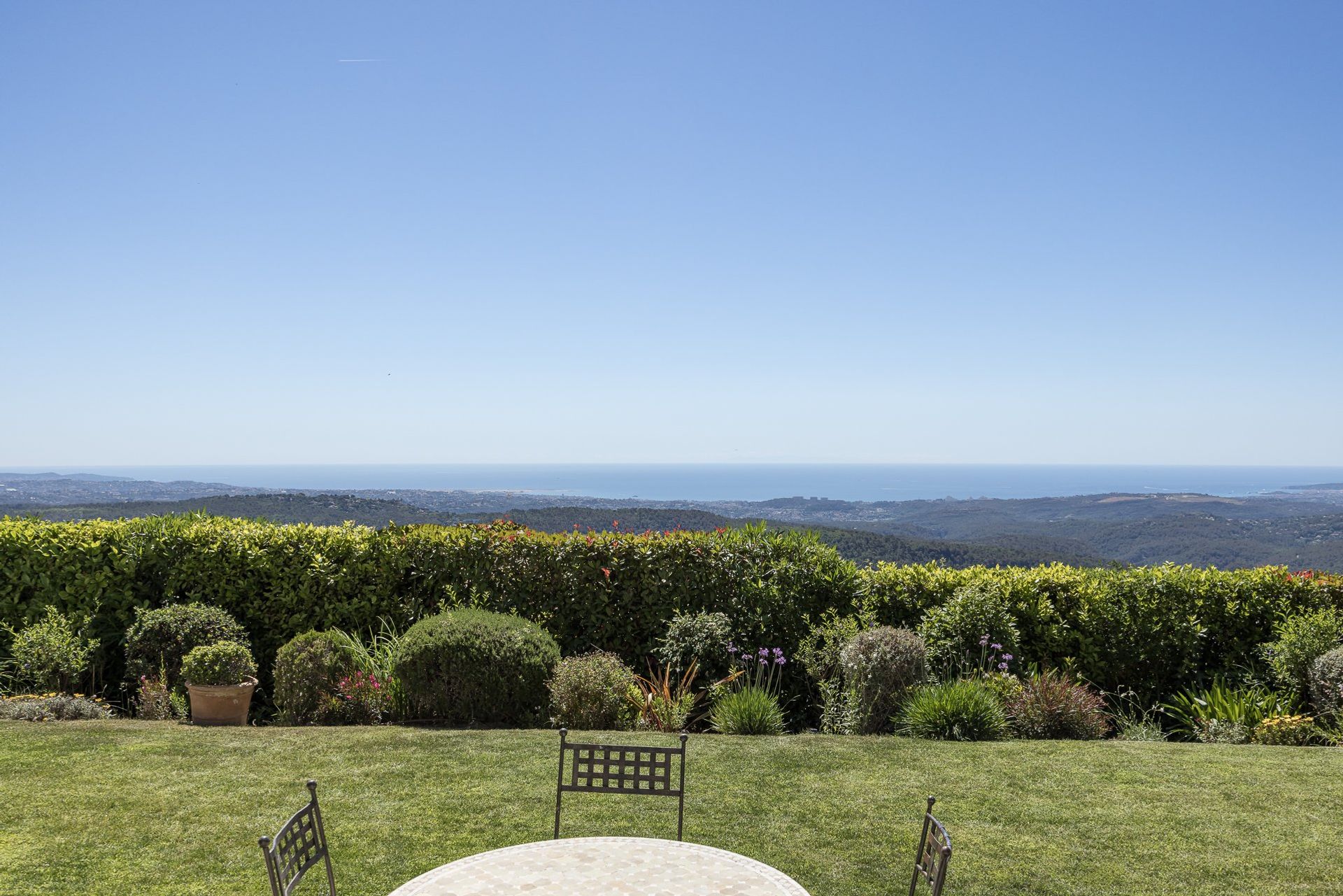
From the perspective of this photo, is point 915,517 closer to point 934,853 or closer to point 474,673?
point 474,673

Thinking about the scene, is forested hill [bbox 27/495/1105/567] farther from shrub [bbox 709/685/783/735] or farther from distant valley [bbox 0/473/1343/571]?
shrub [bbox 709/685/783/735]

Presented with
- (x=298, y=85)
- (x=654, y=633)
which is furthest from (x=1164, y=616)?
(x=298, y=85)

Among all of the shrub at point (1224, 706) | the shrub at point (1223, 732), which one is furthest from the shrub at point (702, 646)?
the shrub at point (1223, 732)

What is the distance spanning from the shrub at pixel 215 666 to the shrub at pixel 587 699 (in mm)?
3025

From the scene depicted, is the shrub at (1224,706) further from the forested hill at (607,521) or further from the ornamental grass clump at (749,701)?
the ornamental grass clump at (749,701)

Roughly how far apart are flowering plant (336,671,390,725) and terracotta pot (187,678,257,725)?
35.4 inches

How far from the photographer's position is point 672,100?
1354 centimetres

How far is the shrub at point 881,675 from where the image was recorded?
7.56 metres

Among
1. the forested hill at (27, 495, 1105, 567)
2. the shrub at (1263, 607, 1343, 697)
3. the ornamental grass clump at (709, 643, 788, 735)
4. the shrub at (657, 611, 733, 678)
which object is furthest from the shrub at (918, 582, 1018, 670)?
the shrub at (1263, 607, 1343, 697)

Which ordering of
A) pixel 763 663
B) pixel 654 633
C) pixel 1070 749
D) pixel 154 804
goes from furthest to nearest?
pixel 654 633 → pixel 763 663 → pixel 1070 749 → pixel 154 804

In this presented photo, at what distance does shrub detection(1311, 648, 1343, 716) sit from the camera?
7406 millimetres

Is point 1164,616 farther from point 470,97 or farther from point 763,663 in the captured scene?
point 470,97

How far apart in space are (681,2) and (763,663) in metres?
8.85

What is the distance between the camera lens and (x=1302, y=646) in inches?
316
